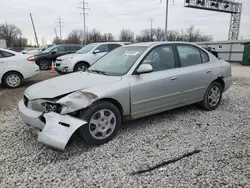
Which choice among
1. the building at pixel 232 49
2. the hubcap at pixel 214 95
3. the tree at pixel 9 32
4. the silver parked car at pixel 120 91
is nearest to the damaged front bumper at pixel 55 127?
the silver parked car at pixel 120 91

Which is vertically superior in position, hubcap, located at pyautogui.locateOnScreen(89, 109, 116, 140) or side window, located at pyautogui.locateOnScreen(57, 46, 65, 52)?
side window, located at pyautogui.locateOnScreen(57, 46, 65, 52)

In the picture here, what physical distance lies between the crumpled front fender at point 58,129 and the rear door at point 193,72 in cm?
225

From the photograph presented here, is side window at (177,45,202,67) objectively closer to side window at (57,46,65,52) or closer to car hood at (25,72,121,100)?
car hood at (25,72,121,100)

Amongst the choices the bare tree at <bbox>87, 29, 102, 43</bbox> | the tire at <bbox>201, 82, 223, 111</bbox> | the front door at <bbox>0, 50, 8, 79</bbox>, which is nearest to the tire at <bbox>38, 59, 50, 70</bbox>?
the front door at <bbox>0, 50, 8, 79</bbox>

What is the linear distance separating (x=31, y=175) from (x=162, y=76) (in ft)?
8.40

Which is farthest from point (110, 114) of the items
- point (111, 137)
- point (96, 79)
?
point (96, 79)

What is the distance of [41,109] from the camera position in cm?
313

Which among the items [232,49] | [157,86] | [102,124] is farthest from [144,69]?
[232,49]

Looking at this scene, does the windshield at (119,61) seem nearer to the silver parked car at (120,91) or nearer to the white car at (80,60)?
the silver parked car at (120,91)

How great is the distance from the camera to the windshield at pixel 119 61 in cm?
376

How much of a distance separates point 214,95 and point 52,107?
3551 millimetres

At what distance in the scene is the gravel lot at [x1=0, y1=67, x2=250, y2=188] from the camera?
2.47m

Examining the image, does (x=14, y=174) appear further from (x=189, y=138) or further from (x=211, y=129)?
(x=211, y=129)

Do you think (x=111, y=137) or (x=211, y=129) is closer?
(x=111, y=137)
